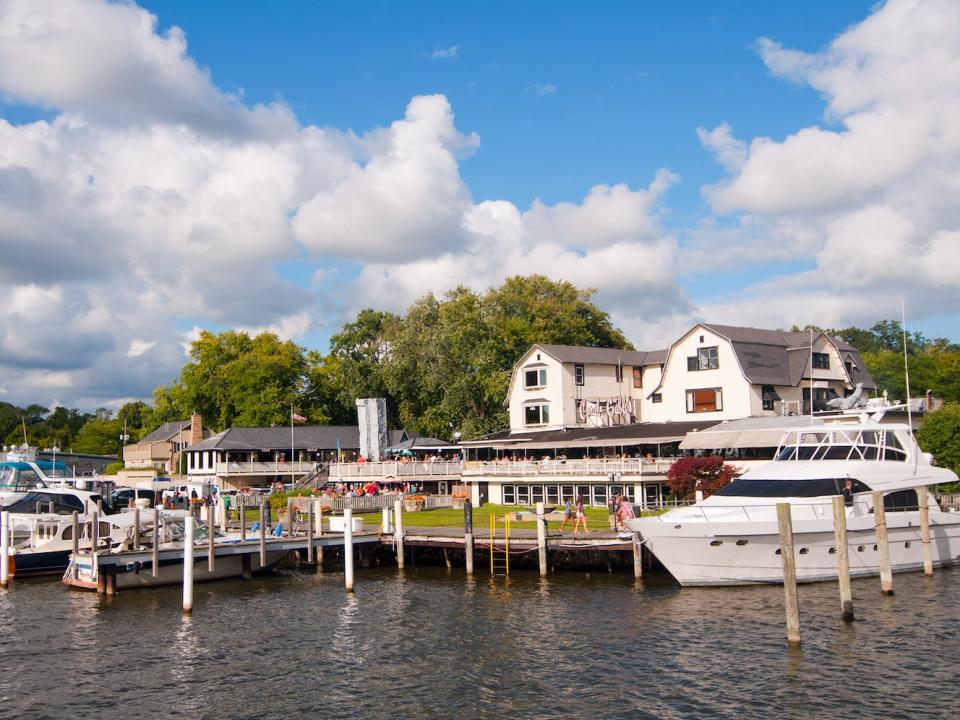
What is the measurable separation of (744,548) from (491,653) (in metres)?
11.2

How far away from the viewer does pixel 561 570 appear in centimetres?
3709

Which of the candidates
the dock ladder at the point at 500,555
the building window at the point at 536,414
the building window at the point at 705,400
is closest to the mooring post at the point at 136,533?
the dock ladder at the point at 500,555

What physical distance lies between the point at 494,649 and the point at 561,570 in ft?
40.9

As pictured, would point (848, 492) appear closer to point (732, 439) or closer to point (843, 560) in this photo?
point (843, 560)

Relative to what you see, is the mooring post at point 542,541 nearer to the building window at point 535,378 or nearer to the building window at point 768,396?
the building window at point 768,396

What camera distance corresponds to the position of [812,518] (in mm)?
31578

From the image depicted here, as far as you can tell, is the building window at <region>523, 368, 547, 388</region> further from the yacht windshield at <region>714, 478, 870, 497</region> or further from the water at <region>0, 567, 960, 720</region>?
the yacht windshield at <region>714, 478, 870, 497</region>

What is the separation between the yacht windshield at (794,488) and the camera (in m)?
32.5

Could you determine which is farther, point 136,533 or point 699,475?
point 699,475

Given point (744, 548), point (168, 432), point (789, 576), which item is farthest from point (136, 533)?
point (168, 432)

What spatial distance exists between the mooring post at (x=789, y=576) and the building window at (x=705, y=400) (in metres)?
33.1

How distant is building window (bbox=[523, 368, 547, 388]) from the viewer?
63.8 metres

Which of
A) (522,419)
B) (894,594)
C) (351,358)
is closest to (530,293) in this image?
(351,358)

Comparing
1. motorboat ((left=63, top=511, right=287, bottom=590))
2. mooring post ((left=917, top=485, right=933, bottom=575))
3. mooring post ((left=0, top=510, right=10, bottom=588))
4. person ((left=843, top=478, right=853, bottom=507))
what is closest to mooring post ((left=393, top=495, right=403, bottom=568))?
motorboat ((left=63, top=511, right=287, bottom=590))
